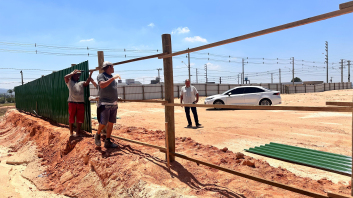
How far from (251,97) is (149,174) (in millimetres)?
9898

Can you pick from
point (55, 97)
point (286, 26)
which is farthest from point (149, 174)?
point (55, 97)

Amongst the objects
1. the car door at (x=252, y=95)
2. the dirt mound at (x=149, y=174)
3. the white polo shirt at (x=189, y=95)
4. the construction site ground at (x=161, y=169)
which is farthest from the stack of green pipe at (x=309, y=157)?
the car door at (x=252, y=95)

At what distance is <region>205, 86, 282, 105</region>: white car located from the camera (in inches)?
463

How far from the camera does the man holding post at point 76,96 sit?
5.00 meters

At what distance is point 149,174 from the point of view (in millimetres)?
3008

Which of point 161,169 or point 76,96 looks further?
point 76,96

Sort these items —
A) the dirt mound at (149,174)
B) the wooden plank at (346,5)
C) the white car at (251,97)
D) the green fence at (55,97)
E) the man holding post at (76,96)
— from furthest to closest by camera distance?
1. the white car at (251,97)
2. the green fence at (55,97)
3. the man holding post at (76,96)
4. the dirt mound at (149,174)
5. the wooden plank at (346,5)

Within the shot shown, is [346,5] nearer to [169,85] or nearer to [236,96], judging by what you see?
[169,85]

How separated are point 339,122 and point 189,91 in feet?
16.3

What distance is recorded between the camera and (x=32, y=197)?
11.8 ft

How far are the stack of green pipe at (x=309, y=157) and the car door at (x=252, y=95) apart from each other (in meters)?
7.38

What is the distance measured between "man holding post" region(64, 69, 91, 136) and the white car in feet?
26.7

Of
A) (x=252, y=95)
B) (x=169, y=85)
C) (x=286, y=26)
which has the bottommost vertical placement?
(x=252, y=95)

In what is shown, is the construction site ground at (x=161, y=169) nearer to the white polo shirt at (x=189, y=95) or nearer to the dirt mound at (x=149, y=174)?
the dirt mound at (x=149, y=174)
